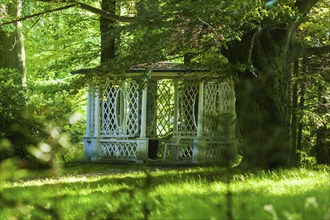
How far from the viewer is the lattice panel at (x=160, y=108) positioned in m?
18.1

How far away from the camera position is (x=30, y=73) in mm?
25516

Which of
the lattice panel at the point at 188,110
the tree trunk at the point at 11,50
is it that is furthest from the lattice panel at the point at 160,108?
the tree trunk at the point at 11,50

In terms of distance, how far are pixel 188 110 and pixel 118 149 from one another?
7.74 feet

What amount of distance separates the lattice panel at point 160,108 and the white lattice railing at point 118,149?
160 centimetres

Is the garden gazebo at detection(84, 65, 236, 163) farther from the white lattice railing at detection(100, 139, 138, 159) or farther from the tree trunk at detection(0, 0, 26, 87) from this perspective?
the tree trunk at detection(0, 0, 26, 87)

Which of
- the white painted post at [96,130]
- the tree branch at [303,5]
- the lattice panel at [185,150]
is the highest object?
the tree branch at [303,5]

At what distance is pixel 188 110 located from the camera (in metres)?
17.5

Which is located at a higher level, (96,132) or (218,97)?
(218,97)

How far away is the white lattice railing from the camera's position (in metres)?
16.7

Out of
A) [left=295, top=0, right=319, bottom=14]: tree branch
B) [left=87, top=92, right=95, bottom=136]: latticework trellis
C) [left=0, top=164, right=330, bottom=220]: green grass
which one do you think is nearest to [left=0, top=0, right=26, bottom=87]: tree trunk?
[left=87, top=92, right=95, bottom=136]: latticework trellis

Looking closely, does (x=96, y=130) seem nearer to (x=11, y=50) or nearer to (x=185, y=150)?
(x=185, y=150)

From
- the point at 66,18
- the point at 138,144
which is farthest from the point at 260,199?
the point at 66,18

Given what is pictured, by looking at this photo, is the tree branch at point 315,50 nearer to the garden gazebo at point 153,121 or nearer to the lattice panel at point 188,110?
the garden gazebo at point 153,121

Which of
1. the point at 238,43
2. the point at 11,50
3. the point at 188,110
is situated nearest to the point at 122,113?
the point at 188,110
